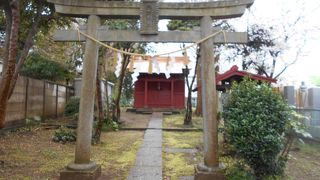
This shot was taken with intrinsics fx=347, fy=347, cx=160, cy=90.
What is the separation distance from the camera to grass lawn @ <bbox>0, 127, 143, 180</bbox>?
26.0 feet

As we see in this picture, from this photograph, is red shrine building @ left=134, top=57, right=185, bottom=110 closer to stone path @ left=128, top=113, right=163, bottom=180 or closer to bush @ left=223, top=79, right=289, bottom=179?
stone path @ left=128, top=113, right=163, bottom=180

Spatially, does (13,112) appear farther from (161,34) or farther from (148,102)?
(148,102)

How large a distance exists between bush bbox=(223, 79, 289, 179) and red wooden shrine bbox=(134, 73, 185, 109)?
20.6 meters

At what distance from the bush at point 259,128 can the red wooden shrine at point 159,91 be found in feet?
67.4

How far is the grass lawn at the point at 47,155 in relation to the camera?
7930mm

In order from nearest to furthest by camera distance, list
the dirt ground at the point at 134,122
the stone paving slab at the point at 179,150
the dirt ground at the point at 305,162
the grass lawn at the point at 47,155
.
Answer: the grass lawn at the point at 47,155 → the dirt ground at the point at 305,162 → the stone paving slab at the point at 179,150 → the dirt ground at the point at 134,122

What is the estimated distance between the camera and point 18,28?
8.02m

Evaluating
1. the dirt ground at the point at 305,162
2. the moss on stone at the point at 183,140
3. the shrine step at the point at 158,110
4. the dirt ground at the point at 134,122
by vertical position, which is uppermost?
the shrine step at the point at 158,110

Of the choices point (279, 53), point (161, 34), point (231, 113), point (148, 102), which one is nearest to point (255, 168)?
point (231, 113)

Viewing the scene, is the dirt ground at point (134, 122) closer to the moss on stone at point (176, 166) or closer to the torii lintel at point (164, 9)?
the moss on stone at point (176, 166)

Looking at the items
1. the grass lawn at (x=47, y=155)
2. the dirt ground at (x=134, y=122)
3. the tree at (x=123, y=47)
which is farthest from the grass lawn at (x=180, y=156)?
the tree at (x=123, y=47)

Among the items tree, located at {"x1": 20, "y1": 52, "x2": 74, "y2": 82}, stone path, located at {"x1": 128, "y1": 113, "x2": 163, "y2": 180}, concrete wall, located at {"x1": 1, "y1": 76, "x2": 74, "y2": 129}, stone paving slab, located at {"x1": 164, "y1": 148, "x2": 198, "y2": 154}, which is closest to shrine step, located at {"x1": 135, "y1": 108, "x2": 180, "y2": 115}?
concrete wall, located at {"x1": 1, "y1": 76, "x2": 74, "y2": 129}

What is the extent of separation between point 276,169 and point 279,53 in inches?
507

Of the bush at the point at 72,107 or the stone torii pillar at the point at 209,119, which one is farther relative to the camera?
the bush at the point at 72,107
